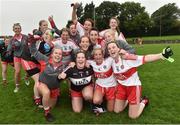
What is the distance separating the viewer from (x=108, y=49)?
6758mm

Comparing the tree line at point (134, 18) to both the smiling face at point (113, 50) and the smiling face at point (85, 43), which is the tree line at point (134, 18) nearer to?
the smiling face at point (85, 43)

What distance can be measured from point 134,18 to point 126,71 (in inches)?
2869

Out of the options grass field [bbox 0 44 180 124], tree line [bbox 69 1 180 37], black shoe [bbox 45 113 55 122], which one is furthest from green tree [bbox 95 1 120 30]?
black shoe [bbox 45 113 55 122]

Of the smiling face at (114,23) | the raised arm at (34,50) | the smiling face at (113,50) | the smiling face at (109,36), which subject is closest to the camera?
the smiling face at (113,50)

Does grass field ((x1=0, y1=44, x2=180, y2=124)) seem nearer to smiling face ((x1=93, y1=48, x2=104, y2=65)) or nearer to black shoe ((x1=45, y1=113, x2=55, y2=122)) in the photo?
black shoe ((x1=45, y1=113, x2=55, y2=122))

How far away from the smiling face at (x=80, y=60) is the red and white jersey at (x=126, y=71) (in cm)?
64

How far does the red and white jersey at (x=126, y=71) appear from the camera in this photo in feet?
21.9

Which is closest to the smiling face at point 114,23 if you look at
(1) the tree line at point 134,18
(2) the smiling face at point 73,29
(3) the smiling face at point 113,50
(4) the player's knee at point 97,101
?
(2) the smiling face at point 73,29

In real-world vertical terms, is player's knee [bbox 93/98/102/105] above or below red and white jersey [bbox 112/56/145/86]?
below

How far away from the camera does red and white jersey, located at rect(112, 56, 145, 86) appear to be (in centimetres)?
666

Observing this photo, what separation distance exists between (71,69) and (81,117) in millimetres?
1039

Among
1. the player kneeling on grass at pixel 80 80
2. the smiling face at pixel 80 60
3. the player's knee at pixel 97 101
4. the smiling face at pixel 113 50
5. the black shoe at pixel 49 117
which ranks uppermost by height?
the smiling face at pixel 113 50

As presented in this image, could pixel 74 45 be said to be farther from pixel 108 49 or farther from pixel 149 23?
pixel 149 23

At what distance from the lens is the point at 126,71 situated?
6.69 metres
